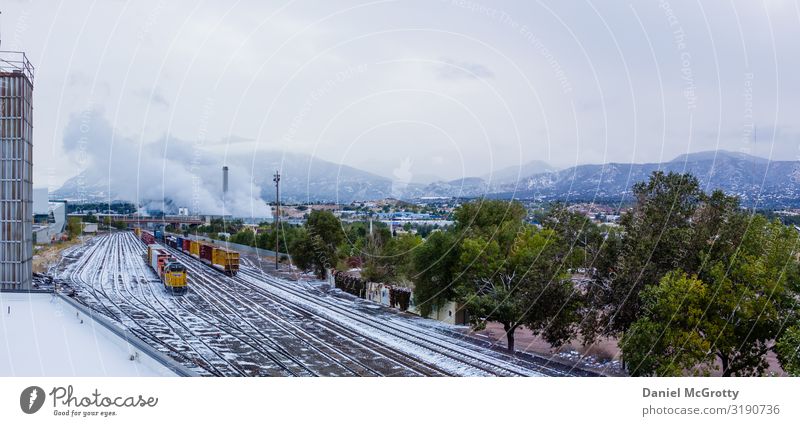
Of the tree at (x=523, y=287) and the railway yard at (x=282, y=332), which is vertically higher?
the tree at (x=523, y=287)

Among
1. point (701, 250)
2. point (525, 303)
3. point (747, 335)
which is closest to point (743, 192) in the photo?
point (701, 250)

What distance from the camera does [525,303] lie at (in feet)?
45.4

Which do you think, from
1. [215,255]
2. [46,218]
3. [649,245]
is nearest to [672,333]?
[649,245]

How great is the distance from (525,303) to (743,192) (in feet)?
16.6

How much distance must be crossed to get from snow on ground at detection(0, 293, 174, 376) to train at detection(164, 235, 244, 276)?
15.6m

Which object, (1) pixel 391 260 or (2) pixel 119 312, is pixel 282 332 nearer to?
(2) pixel 119 312

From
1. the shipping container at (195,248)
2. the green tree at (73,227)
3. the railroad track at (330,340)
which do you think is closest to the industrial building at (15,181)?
the railroad track at (330,340)

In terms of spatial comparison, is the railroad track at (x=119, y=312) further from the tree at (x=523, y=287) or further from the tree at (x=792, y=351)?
the tree at (x=792, y=351)

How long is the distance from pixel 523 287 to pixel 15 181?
41.2ft

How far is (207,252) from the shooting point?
31.3 meters

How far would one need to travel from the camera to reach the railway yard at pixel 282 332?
12.1 m

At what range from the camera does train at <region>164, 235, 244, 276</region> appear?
89.9 feet

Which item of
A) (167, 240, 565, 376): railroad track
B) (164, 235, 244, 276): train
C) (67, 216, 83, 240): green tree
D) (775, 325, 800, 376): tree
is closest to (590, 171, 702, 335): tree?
(167, 240, 565, 376): railroad track
